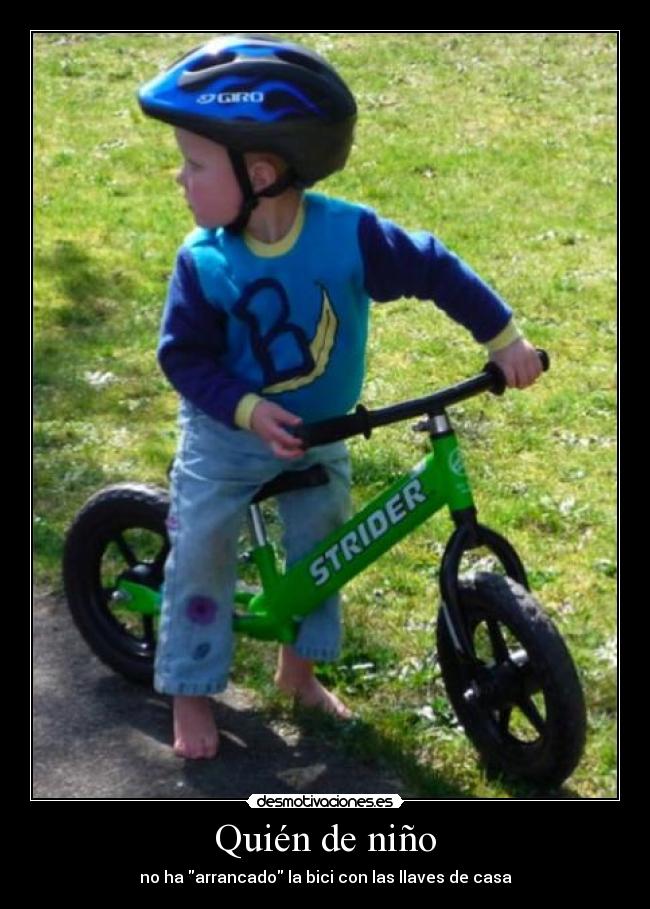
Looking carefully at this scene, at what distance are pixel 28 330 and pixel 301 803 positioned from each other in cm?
245

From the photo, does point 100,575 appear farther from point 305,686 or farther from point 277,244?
point 277,244

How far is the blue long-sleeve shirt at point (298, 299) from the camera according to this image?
3.69 metres

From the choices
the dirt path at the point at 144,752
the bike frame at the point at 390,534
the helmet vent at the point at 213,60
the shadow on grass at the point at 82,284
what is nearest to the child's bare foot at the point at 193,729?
the dirt path at the point at 144,752

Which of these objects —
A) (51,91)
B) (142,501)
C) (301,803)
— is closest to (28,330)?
(142,501)

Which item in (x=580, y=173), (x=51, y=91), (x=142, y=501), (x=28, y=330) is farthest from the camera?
(x=51, y=91)

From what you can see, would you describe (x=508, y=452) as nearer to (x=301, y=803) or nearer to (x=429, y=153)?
(x=301, y=803)

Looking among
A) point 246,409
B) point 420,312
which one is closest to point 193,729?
point 246,409

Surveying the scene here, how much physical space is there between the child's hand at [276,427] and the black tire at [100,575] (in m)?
0.80

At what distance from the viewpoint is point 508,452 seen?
19.4 feet

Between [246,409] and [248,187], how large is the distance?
0.50 meters

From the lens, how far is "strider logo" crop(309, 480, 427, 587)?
3830mm

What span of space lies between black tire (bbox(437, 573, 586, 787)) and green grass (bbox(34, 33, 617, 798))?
0.38 ft

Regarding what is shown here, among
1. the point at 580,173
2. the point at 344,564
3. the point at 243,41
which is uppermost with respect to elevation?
the point at 243,41

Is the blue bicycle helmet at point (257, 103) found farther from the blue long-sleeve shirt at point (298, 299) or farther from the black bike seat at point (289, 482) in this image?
the black bike seat at point (289, 482)
